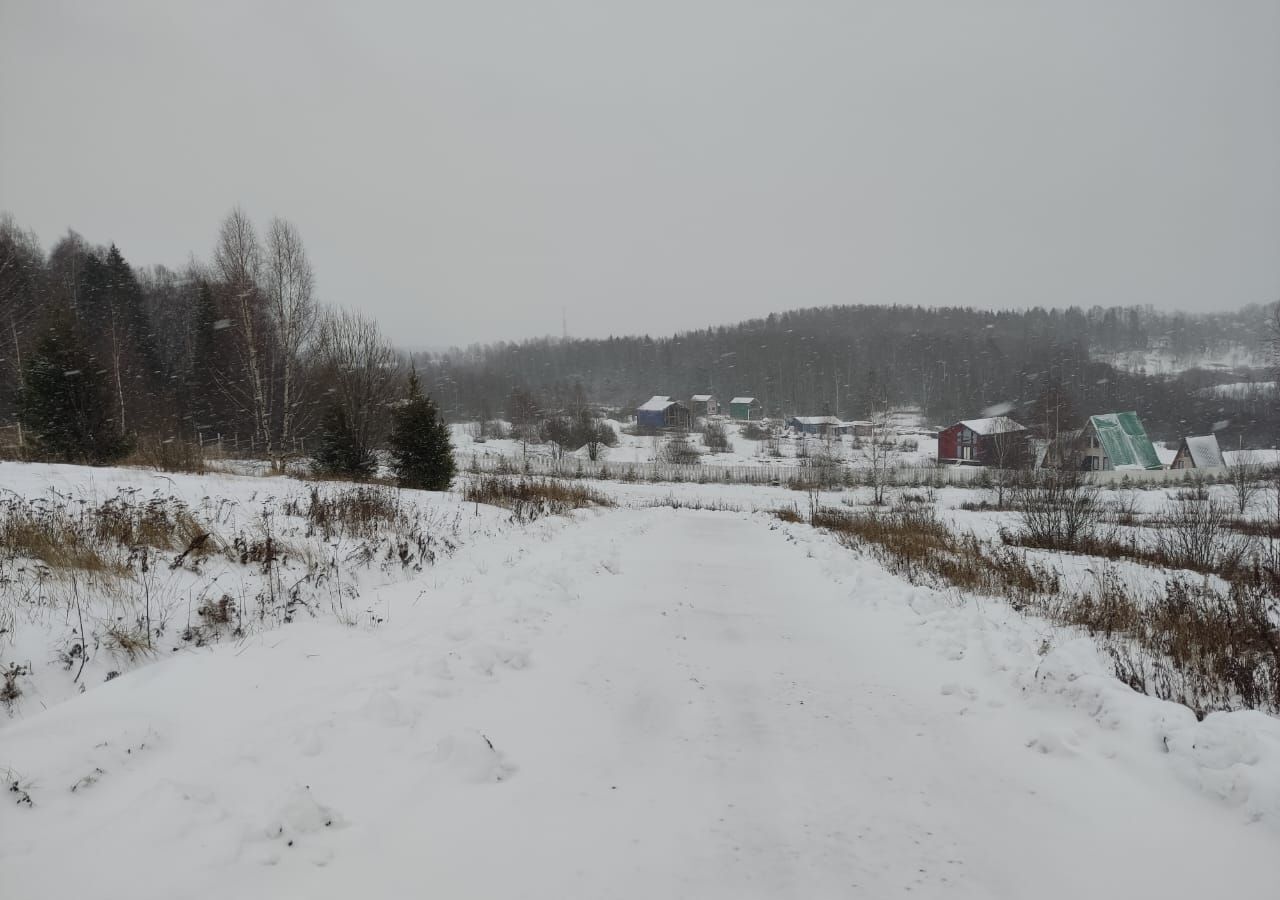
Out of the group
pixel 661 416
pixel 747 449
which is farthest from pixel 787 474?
pixel 661 416

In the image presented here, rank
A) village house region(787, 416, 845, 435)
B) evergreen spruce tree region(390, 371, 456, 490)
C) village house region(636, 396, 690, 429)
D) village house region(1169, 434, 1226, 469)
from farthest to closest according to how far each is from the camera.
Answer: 1. village house region(636, 396, 690, 429)
2. village house region(787, 416, 845, 435)
3. village house region(1169, 434, 1226, 469)
4. evergreen spruce tree region(390, 371, 456, 490)

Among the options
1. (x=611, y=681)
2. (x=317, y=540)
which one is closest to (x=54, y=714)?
(x=611, y=681)

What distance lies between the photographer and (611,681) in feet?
14.9

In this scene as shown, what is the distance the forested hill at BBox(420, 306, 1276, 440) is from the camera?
80.9 metres

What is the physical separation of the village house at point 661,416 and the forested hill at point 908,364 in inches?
711

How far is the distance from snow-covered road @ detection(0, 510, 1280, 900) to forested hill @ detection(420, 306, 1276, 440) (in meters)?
69.8

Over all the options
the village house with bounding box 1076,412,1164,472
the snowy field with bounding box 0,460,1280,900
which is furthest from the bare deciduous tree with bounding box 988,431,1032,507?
the snowy field with bounding box 0,460,1280,900

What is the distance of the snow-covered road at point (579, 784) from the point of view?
2338 millimetres

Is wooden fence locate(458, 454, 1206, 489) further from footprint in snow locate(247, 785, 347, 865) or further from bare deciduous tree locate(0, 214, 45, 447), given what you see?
footprint in snow locate(247, 785, 347, 865)

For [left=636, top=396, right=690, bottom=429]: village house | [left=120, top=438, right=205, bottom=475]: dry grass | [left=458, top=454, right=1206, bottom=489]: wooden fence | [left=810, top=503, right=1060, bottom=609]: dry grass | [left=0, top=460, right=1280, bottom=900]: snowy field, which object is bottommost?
[left=458, top=454, right=1206, bottom=489]: wooden fence

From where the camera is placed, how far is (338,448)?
19.0 m

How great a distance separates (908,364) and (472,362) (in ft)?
359

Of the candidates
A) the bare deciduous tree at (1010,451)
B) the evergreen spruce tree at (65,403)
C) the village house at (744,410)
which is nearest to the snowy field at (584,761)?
the evergreen spruce tree at (65,403)

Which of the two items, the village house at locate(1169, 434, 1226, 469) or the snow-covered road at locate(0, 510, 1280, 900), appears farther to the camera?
the village house at locate(1169, 434, 1226, 469)
